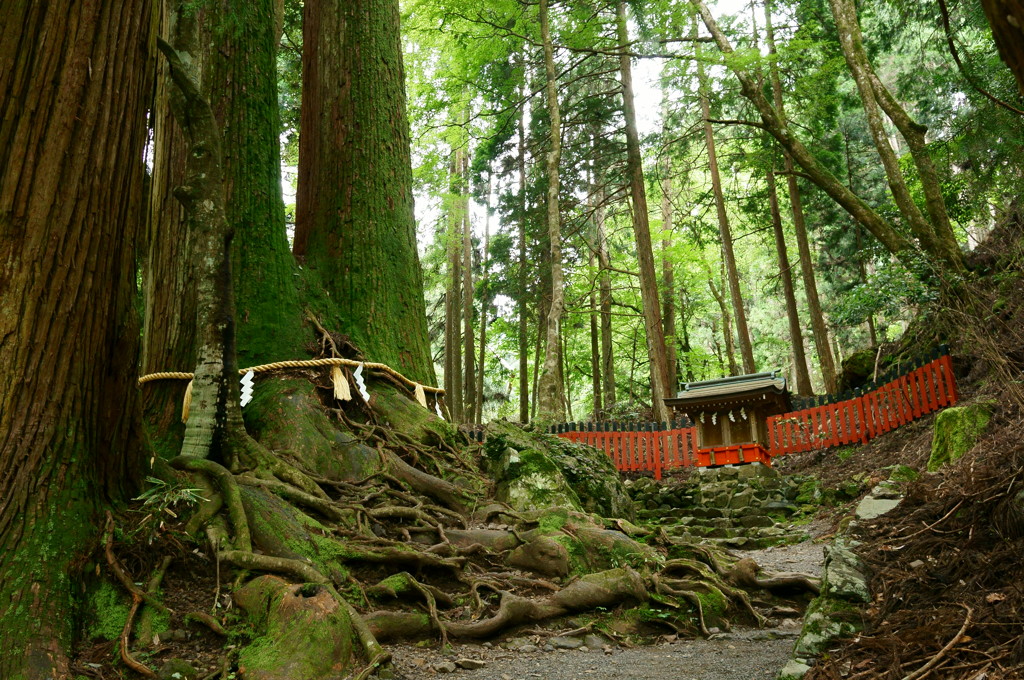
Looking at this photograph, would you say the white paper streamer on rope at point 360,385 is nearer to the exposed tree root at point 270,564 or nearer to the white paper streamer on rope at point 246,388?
the white paper streamer on rope at point 246,388

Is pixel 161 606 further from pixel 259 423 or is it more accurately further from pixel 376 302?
pixel 376 302

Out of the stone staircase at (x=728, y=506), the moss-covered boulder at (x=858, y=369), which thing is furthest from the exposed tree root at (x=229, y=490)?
the moss-covered boulder at (x=858, y=369)

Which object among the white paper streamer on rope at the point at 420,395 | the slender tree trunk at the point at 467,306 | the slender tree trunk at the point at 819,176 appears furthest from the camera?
the slender tree trunk at the point at 467,306

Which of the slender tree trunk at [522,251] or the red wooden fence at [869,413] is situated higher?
the slender tree trunk at [522,251]

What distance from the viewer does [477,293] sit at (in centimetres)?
2000

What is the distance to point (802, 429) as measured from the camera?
13781 mm

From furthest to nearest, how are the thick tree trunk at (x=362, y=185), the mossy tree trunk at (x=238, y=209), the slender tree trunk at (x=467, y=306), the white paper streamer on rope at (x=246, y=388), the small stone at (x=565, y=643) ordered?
the slender tree trunk at (x=467, y=306) < the thick tree trunk at (x=362, y=185) < the mossy tree trunk at (x=238, y=209) < the white paper streamer on rope at (x=246, y=388) < the small stone at (x=565, y=643)

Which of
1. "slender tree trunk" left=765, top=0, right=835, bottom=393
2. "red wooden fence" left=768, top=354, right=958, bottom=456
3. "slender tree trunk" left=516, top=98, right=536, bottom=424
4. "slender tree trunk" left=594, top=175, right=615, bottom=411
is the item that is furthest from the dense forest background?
"slender tree trunk" left=594, top=175, right=615, bottom=411

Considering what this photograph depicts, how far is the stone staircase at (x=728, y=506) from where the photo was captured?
830 centimetres

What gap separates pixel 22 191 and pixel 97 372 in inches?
32.5

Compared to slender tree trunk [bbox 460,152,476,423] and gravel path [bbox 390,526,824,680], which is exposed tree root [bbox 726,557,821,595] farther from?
slender tree trunk [bbox 460,152,476,423]

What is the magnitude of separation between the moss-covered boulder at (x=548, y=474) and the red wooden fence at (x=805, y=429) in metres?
3.75

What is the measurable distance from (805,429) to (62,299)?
1353cm

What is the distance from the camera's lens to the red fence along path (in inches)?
433
